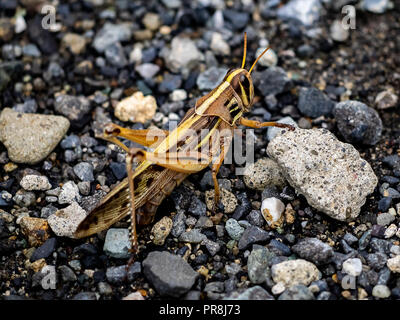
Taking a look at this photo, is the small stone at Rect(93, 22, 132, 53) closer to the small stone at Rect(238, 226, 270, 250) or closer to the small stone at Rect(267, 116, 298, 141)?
the small stone at Rect(267, 116, 298, 141)

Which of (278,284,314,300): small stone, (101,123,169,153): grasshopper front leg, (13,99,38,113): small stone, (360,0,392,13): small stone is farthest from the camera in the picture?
(360,0,392,13): small stone

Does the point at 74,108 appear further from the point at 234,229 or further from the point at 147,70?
the point at 234,229

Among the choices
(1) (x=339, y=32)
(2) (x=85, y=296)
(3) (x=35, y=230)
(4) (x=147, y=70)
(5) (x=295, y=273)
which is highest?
(1) (x=339, y=32)

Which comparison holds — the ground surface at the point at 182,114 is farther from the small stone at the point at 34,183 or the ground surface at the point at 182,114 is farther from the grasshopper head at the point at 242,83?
the grasshopper head at the point at 242,83

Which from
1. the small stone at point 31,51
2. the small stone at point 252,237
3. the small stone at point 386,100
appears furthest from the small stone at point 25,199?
the small stone at point 386,100

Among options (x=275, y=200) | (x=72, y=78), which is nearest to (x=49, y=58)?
(x=72, y=78)

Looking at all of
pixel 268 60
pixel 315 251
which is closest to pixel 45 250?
pixel 315 251

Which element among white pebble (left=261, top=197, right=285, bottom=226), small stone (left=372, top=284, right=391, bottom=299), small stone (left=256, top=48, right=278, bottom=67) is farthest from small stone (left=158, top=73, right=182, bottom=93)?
small stone (left=372, top=284, right=391, bottom=299)
